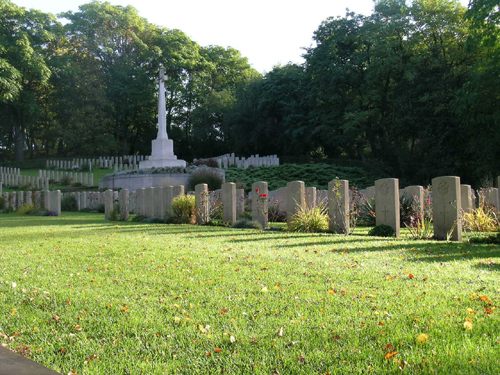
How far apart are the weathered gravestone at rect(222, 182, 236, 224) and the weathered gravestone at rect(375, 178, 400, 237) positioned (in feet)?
15.8

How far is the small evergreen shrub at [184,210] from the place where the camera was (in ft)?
51.3

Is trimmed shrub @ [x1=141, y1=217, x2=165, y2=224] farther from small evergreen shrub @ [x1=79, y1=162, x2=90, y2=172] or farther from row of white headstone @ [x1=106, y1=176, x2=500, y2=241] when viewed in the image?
small evergreen shrub @ [x1=79, y1=162, x2=90, y2=172]

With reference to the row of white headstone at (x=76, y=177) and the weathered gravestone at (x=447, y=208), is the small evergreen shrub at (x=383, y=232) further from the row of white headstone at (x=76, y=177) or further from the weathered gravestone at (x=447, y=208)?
the row of white headstone at (x=76, y=177)

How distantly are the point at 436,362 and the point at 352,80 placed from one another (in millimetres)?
36669

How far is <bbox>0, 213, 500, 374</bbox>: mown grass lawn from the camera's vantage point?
3.08 metres

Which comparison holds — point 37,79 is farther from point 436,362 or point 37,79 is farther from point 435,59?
point 436,362

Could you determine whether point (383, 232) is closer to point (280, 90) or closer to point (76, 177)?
point (76, 177)

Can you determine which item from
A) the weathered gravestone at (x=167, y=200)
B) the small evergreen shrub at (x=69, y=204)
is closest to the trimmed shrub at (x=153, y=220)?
the weathered gravestone at (x=167, y=200)

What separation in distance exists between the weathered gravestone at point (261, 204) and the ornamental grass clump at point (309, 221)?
3.68ft

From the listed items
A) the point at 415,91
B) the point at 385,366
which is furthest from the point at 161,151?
the point at 385,366

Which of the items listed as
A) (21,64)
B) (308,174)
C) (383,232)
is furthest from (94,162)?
(383,232)

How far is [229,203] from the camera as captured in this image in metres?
14.4

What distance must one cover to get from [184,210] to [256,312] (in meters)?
11.9

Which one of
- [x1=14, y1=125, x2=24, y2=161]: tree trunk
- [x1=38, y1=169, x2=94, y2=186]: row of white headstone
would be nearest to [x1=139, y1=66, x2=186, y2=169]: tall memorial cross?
[x1=38, y1=169, x2=94, y2=186]: row of white headstone
